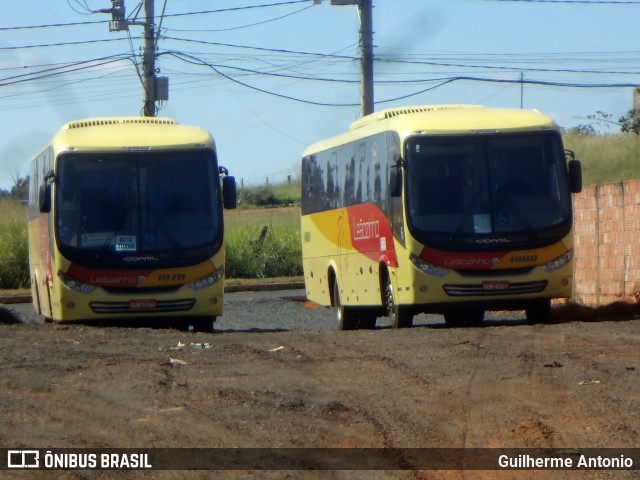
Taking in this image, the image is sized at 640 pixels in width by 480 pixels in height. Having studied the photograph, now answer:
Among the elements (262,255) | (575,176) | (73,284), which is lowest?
(262,255)

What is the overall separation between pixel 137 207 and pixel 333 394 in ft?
29.1

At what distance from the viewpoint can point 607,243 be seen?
21.2 m

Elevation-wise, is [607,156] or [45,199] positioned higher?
[45,199]

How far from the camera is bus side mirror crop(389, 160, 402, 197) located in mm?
16797

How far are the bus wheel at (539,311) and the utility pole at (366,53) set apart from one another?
30.9 feet

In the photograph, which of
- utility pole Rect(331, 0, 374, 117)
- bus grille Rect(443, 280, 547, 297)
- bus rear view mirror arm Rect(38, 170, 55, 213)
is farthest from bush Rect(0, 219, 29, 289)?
bus grille Rect(443, 280, 547, 297)

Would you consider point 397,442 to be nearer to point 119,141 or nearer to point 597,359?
point 597,359

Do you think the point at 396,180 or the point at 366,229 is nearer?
the point at 396,180

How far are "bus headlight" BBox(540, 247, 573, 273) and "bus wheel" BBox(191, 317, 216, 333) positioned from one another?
5.04 metres

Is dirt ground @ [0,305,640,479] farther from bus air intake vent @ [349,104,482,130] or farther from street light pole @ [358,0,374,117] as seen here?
street light pole @ [358,0,374,117]

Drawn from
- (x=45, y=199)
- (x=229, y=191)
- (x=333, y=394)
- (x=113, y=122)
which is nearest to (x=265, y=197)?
(x=113, y=122)

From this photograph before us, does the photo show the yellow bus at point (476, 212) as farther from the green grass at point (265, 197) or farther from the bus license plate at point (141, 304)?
the green grass at point (265, 197)

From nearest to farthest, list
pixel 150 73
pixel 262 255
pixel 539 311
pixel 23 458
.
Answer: pixel 23 458, pixel 539 311, pixel 150 73, pixel 262 255

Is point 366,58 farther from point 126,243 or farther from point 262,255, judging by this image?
point 262,255
